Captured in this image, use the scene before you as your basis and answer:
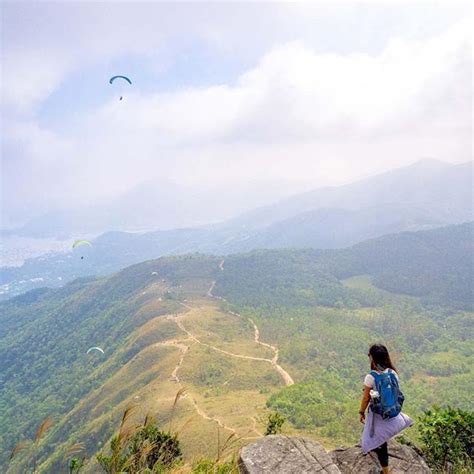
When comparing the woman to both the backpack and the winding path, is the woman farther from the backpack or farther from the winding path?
the winding path

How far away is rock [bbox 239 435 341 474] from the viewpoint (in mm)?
7117

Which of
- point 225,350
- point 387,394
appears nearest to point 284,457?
point 387,394

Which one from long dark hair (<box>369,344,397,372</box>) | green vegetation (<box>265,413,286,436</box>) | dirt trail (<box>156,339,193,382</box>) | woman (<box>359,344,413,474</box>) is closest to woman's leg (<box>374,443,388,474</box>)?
woman (<box>359,344,413,474</box>)

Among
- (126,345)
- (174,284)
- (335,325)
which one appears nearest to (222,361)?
(126,345)

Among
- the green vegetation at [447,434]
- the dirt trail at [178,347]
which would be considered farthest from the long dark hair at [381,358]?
the dirt trail at [178,347]

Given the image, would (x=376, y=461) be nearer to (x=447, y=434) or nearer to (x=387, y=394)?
(x=387, y=394)

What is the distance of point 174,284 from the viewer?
159 m

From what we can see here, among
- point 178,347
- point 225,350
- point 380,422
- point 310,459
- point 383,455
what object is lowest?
point 225,350

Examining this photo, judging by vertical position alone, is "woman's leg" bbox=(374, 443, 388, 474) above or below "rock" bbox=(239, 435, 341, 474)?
below

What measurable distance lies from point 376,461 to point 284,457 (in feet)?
7.93

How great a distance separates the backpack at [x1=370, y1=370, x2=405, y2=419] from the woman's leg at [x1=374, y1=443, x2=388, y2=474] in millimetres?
731

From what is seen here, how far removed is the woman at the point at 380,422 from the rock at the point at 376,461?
610 millimetres

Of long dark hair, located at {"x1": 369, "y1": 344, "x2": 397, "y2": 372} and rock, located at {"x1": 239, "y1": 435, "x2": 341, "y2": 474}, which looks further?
long dark hair, located at {"x1": 369, "y1": 344, "x2": 397, "y2": 372}

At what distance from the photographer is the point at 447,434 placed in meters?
12.0
